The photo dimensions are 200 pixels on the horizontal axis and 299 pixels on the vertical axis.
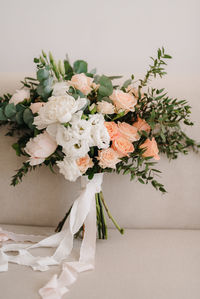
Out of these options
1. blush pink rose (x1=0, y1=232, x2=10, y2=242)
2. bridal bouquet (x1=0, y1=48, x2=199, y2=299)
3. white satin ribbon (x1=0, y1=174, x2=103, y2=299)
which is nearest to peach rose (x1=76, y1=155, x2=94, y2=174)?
bridal bouquet (x1=0, y1=48, x2=199, y2=299)

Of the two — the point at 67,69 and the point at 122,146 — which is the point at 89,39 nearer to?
the point at 67,69

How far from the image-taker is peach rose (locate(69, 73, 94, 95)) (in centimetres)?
90

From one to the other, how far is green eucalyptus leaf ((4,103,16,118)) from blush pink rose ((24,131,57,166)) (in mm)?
165

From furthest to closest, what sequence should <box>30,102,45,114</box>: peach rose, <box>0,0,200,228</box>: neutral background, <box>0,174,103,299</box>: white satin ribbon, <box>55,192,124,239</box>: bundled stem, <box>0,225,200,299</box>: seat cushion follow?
1. <box>0,0,200,228</box>: neutral background
2. <box>55,192,124,239</box>: bundled stem
3. <box>30,102,45,114</box>: peach rose
4. <box>0,174,103,299</box>: white satin ribbon
5. <box>0,225,200,299</box>: seat cushion

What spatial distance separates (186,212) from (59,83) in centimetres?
67

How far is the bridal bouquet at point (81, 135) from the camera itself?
830 mm

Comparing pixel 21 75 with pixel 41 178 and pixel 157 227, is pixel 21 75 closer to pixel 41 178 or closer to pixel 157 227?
pixel 41 178

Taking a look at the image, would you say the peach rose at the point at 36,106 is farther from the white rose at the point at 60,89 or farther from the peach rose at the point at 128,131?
the peach rose at the point at 128,131

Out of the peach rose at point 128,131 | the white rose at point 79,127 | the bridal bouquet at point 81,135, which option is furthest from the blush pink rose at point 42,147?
the peach rose at point 128,131

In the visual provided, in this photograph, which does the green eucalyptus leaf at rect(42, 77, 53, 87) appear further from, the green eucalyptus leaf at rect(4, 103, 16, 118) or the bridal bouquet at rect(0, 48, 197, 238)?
the green eucalyptus leaf at rect(4, 103, 16, 118)

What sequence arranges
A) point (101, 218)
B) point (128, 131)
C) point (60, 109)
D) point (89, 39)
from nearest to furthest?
point (60, 109) → point (128, 131) → point (101, 218) → point (89, 39)

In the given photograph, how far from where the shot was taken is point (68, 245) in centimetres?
94

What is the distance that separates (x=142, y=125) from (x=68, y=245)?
17.8 inches

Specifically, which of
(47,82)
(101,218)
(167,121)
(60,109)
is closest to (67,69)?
(47,82)
